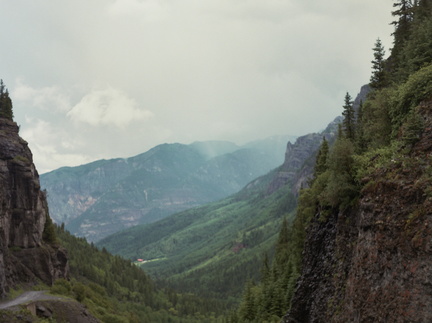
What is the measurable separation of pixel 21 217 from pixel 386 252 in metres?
83.4

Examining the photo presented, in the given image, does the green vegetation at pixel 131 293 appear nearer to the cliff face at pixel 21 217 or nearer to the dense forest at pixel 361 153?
the dense forest at pixel 361 153

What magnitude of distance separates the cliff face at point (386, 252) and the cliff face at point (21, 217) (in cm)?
6928

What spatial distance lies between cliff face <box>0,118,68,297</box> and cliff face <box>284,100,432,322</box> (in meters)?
69.3

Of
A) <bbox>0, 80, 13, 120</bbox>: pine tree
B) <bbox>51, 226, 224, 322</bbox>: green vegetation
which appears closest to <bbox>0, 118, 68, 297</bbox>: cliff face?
<bbox>0, 80, 13, 120</bbox>: pine tree

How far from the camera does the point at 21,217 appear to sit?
277ft

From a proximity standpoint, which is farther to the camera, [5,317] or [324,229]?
[5,317]

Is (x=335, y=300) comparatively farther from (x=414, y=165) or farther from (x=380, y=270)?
(x=414, y=165)

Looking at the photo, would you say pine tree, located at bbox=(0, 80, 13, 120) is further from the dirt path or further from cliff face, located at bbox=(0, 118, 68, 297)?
the dirt path

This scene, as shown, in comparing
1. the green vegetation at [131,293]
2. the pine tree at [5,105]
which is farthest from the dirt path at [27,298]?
the green vegetation at [131,293]

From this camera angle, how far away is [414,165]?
23047 millimetres

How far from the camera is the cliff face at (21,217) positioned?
7850 cm

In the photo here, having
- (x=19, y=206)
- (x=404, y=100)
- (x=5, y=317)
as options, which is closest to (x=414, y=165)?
(x=404, y=100)

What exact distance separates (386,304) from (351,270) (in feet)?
15.5

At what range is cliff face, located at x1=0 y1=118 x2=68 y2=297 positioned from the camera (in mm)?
78500
